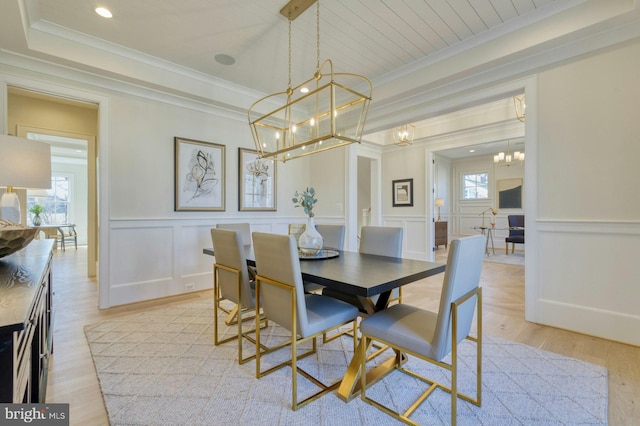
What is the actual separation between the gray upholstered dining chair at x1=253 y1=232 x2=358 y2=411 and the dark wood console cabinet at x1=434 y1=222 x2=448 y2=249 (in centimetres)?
618

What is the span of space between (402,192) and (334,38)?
13.2 ft

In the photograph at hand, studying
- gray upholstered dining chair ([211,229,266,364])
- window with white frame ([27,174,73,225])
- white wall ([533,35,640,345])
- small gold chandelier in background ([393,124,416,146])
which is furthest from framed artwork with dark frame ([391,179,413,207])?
window with white frame ([27,174,73,225])

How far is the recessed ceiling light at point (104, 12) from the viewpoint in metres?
2.36

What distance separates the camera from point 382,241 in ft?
8.64

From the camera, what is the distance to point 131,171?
3326 millimetres

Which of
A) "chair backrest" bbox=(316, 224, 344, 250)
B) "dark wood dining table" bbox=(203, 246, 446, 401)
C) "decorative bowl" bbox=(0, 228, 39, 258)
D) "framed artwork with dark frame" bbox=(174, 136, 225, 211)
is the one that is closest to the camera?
"decorative bowl" bbox=(0, 228, 39, 258)

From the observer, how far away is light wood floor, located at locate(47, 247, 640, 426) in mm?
1628

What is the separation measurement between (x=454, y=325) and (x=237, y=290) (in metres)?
1.42

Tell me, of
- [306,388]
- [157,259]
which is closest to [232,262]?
[306,388]

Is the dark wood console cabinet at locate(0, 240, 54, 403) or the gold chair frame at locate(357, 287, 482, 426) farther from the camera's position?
the gold chair frame at locate(357, 287, 482, 426)

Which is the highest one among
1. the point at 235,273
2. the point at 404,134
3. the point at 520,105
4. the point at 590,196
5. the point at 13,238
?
the point at 520,105

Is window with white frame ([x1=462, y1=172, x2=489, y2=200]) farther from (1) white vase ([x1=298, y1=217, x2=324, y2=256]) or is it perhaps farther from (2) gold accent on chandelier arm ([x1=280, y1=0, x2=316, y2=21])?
(2) gold accent on chandelier arm ([x1=280, y1=0, x2=316, y2=21])

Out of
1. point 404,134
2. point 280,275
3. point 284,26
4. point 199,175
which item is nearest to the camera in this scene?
point 280,275

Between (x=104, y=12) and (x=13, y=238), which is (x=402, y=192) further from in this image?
(x=13, y=238)
